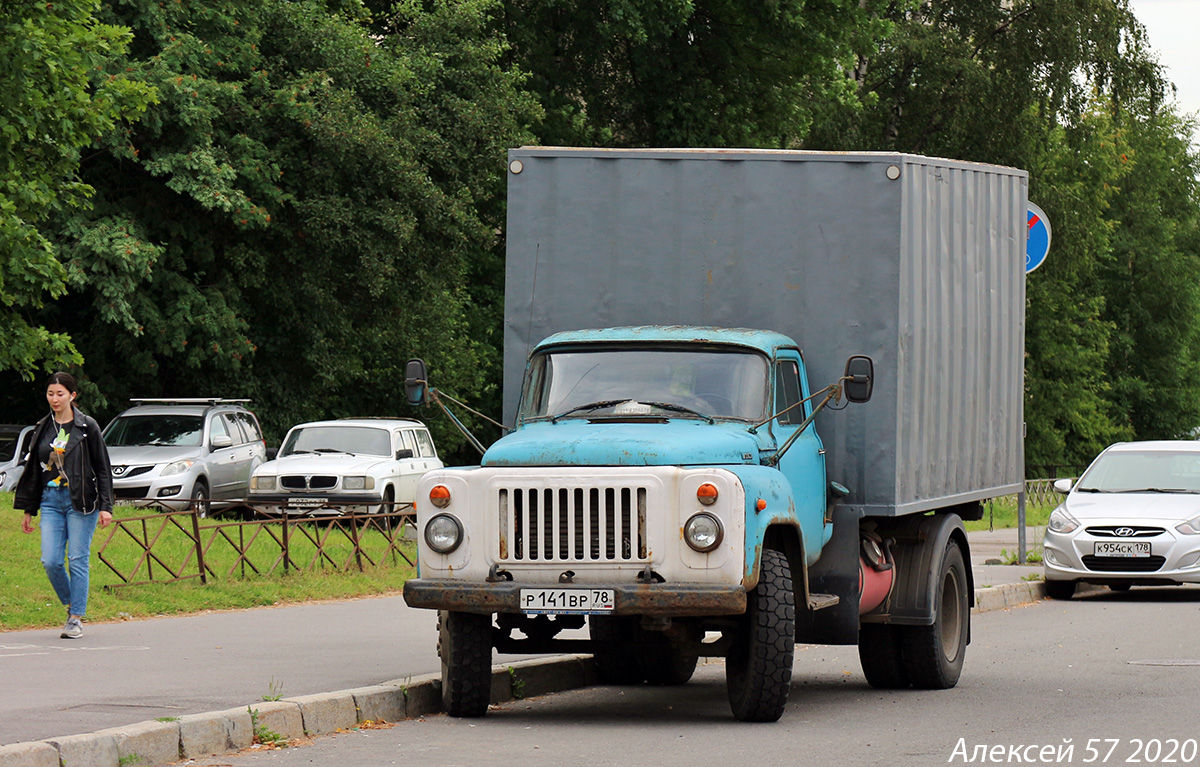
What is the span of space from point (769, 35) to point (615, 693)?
2762 cm

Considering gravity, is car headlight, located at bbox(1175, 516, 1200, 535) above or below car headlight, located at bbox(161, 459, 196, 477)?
below

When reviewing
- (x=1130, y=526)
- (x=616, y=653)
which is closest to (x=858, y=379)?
(x=616, y=653)

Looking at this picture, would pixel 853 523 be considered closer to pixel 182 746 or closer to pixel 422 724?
pixel 422 724

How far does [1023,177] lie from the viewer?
13.9m

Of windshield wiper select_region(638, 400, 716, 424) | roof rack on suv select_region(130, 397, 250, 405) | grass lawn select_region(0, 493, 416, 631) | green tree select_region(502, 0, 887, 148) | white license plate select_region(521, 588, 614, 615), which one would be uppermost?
green tree select_region(502, 0, 887, 148)

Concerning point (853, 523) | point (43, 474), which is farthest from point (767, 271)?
point (43, 474)

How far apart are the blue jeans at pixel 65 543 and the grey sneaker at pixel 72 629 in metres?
0.06

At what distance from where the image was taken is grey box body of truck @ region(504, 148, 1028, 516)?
11.2m

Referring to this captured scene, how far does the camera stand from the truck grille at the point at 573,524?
9500 millimetres

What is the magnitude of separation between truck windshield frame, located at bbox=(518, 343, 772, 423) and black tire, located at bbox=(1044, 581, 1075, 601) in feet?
36.4

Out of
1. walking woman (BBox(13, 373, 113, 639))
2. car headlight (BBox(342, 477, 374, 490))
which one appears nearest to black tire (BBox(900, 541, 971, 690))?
walking woman (BBox(13, 373, 113, 639))

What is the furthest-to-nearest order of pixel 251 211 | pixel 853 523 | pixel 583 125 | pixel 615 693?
pixel 583 125, pixel 251 211, pixel 615 693, pixel 853 523

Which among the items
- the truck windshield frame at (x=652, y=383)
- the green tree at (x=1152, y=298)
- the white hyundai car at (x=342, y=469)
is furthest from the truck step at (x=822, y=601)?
the green tree at (x=1152, y=298)

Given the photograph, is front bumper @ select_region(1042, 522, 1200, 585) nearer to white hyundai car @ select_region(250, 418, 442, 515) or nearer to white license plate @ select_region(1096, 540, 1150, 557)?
white license plate @ select_region(1096, 540, 1150, 557)
